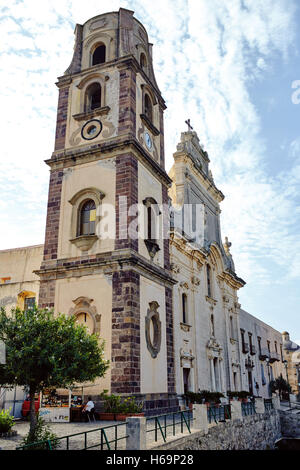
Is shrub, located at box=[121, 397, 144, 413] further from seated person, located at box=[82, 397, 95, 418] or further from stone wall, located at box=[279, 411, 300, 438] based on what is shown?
stone wall, located at box=[279, 411, 300, 438]

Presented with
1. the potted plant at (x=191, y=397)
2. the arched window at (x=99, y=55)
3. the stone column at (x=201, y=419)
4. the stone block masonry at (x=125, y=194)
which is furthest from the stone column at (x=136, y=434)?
the arched window at (x=99, y=55)

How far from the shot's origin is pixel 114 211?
19.2 metres

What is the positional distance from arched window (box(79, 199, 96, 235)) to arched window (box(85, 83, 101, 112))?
5397 millimetres

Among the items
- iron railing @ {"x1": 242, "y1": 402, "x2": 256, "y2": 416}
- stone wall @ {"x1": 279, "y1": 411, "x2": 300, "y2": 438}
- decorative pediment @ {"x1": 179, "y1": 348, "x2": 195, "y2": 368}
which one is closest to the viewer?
iron railing @ {"x1": 242, "y1": 402, "x2": 256, "y2": 416}

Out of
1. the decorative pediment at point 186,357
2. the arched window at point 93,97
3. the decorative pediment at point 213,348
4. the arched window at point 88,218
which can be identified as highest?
the arched window at point 93,97

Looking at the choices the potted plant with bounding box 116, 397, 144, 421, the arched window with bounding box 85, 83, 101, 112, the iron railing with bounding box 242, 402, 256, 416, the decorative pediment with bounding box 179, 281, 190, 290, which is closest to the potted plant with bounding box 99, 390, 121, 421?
the potted plant with bounding box 116, 397, 144, 421

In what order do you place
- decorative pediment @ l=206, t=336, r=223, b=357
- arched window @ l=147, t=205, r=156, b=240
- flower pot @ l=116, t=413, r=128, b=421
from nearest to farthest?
1. flower pot @ l=116, t=413, r=128, b=421
2. arched window @ l=147, t=205, r=156, b=240
3. decorative pediment @ l=206, t=336, r=223, b=357

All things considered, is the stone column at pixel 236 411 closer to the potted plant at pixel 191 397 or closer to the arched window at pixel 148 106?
the potted plant at pixel 191 397

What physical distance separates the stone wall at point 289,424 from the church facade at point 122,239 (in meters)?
4.43

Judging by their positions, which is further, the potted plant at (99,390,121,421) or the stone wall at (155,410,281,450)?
the potted plant at (99,390,121,421)

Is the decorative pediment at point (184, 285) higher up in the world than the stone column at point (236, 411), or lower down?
higher up

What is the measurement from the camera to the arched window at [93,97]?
22.7m

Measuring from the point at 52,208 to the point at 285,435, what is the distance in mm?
19853

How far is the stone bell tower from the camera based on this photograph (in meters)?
17.7
